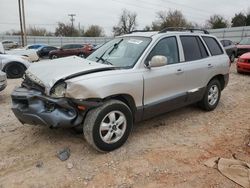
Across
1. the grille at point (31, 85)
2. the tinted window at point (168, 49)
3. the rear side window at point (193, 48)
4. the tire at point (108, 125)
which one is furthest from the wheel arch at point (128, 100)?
the rear side window at point (193, 48)

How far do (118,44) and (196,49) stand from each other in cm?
165

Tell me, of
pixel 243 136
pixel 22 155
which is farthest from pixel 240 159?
pixel 22 155

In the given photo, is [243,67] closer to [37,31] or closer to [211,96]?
[211,96]

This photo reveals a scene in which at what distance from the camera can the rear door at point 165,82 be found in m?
4.52

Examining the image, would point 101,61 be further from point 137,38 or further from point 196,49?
point 196,49

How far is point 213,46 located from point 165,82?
216 centimetres

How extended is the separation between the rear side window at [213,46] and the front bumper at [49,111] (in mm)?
3524

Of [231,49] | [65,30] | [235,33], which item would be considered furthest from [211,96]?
[65,30]

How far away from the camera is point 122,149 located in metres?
4.21

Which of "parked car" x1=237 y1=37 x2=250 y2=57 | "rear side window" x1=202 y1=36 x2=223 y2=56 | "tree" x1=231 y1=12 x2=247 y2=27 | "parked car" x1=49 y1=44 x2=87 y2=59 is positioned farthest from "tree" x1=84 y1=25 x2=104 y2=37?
"rear side window" x1=202 y1=36 x2=223 y2=56

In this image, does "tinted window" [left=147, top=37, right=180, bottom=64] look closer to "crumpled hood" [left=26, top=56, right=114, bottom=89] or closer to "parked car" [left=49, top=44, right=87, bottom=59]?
"crumpled hood" [left=26, top=56, right=114, bottom=89]

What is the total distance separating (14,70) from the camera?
11383 millimetres

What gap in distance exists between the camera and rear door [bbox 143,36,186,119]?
4.52 m

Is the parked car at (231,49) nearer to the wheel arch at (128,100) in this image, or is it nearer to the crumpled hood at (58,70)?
the wheel arch at (128,100)
